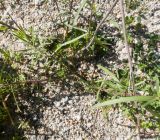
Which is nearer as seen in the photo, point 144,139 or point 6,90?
point 144,139

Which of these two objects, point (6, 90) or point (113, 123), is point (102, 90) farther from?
point (6, 90)

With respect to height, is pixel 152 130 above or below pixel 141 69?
below

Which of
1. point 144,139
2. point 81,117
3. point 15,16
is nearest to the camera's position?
point 144,139

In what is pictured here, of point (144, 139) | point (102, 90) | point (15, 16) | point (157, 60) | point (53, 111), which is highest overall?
point (15, 16)

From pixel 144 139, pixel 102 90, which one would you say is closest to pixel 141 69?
pixel 102 90

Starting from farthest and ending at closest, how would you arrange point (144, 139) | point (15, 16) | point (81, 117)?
point (15, 16) → point (81, 117) → point (144, 139)

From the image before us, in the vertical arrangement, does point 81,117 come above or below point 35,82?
below

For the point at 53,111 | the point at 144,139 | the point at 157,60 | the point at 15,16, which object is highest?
the point at 15,16

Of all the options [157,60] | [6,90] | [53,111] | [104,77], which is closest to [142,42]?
[157,60]

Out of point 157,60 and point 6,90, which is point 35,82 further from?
point 157,60
